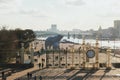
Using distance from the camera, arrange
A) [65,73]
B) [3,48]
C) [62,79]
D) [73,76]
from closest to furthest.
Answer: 1. [62,79]
2. [73,76]
3. [65,73]
4. [3,48]

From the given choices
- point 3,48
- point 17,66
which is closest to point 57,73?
point 17,66

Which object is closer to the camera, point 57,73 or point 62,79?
point 62,79

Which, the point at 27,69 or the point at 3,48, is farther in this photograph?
the point at 3,48

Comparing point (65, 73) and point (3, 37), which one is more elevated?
point (3, 37)

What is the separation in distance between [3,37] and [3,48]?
5392 mm

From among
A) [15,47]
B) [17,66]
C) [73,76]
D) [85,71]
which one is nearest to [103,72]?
[85,71]

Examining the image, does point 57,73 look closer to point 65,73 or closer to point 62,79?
point 65,73

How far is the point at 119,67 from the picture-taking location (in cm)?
4816

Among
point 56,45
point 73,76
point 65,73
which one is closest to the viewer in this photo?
point 73,76

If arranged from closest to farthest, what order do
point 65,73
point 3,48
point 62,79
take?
point 62,79
point 65,73
point 3,48

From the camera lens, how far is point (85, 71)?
140 ft

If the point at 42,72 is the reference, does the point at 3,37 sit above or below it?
above

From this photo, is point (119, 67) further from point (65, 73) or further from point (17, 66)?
point (17, 66)

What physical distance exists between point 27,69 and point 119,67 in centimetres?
1336
